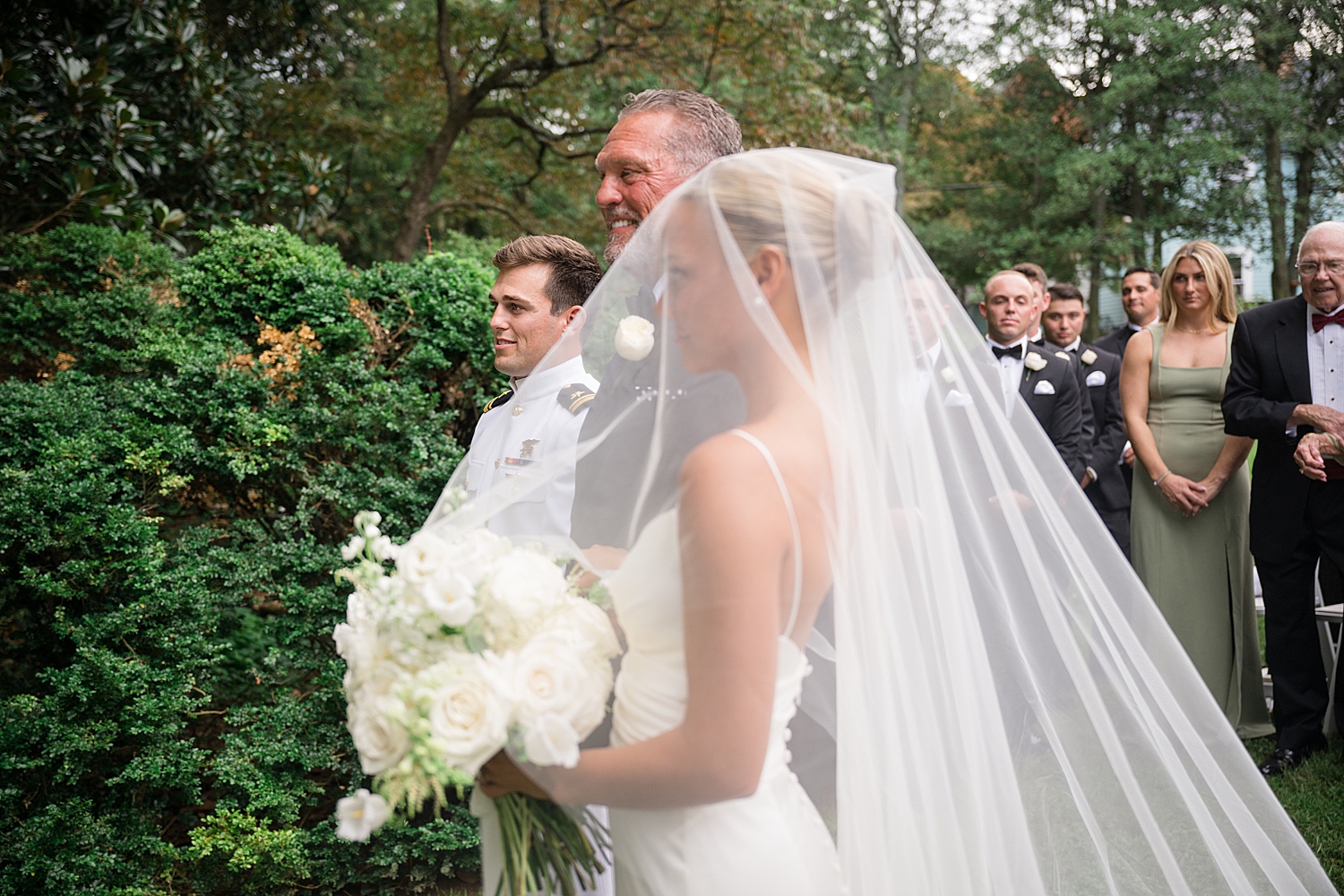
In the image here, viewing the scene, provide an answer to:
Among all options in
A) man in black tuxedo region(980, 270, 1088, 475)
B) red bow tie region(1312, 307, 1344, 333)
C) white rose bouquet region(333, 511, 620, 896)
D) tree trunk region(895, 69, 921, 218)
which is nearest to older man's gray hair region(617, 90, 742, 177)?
white rose bouquet region(333, 511, 620, 896)

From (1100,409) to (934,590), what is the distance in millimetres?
5167

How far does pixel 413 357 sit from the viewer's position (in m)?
4.64

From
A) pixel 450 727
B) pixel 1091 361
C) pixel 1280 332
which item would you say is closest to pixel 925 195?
pixel 1091 361

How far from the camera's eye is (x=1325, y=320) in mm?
4562

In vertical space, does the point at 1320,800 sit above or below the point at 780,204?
below

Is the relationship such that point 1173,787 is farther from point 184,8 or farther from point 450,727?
point 184,8

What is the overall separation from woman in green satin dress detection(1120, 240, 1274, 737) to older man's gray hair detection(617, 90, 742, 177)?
148 inches

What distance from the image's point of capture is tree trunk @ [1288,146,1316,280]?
20844 millimetres

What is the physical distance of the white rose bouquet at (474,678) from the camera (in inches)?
60.0

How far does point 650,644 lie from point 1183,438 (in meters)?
4.65

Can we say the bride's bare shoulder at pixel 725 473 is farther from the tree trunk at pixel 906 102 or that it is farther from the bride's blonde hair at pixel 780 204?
the tree trunk at pixel 906 102

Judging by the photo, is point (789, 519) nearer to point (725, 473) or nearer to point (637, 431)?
point (725, 473)

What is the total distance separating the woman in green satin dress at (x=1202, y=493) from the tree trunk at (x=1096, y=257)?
17892mm

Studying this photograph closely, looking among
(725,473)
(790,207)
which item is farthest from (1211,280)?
(725,473)
